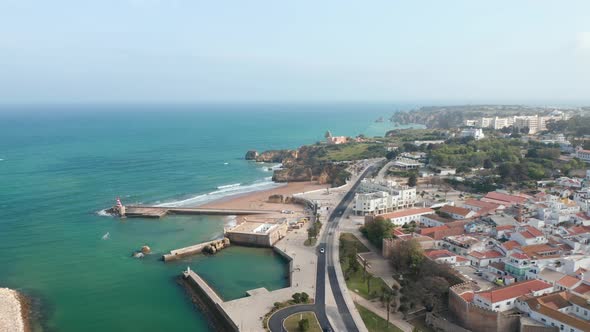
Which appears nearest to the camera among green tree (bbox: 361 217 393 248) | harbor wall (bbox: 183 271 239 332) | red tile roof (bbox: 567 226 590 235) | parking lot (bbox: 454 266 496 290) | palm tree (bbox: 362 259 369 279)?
harbor wall (bbox: 183 271 239 332)

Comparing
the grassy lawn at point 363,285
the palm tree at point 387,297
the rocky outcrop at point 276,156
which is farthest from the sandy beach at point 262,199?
the palm tree at point 387,297

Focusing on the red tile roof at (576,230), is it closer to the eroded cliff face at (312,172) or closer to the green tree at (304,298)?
the green tree at (304,298)

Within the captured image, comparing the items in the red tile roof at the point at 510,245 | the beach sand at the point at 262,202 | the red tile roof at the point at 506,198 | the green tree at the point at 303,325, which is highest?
the red tile roof at the point at 510,245

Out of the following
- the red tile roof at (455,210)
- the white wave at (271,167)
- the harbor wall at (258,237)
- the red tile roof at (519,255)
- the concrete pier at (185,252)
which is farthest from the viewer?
the white wave at (271,167)

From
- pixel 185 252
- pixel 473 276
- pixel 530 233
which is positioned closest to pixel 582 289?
pixel 473 276

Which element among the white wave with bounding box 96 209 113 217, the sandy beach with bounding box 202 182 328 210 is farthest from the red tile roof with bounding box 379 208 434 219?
the white wave with bounding box 96 209 113 217

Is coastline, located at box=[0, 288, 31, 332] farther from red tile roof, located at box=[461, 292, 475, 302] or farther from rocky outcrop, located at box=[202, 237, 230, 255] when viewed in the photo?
red tile roof, located at box=[461, 292, 475, 302]
